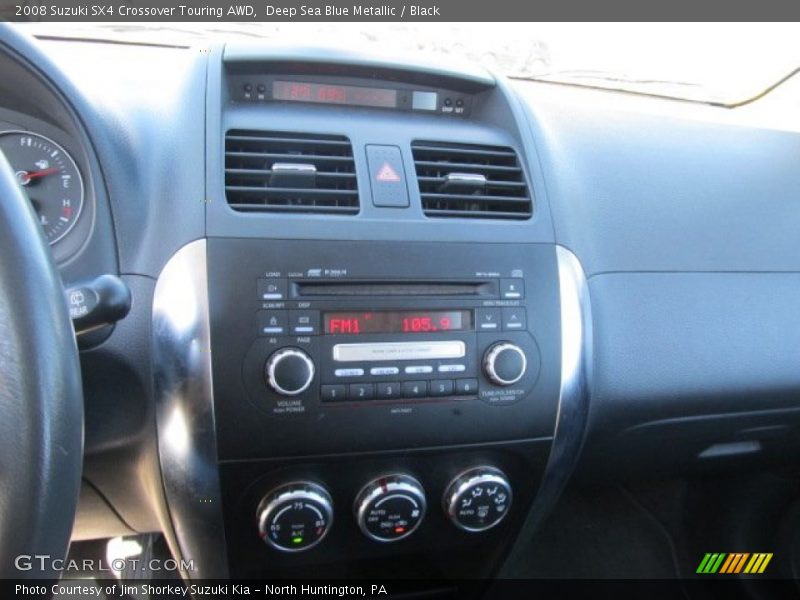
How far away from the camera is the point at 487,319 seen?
1.18m

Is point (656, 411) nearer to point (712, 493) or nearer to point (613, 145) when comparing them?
point (613, 145)

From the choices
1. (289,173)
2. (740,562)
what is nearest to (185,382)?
(289,173)

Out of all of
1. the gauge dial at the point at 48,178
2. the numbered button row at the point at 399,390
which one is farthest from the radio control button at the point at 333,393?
the gauge dial at the point at 48,178

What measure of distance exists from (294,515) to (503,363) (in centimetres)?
42

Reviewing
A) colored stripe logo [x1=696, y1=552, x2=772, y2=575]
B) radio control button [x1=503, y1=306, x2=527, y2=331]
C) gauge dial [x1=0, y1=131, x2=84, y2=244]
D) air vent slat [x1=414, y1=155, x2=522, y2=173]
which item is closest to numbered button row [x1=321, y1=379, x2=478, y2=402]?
radio control button [x1=503, y1=306, x2=527, y2=331]

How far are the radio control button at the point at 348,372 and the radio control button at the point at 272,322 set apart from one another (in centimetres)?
10

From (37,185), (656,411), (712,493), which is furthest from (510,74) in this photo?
(712,493)

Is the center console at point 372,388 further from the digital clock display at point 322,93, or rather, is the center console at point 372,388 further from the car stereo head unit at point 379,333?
the digital clock display at point 322,93

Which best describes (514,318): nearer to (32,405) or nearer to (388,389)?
(388,389)

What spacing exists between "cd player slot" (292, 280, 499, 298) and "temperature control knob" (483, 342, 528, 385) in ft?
0.29

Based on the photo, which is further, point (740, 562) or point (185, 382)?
point (740, 562)

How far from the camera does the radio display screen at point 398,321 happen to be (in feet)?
3.67

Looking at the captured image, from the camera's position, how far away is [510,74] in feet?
5.47

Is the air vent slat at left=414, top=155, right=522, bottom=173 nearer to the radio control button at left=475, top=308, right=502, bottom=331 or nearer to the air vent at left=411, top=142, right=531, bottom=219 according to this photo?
the air vent at left=411, top=142, right=531, bottom=219
